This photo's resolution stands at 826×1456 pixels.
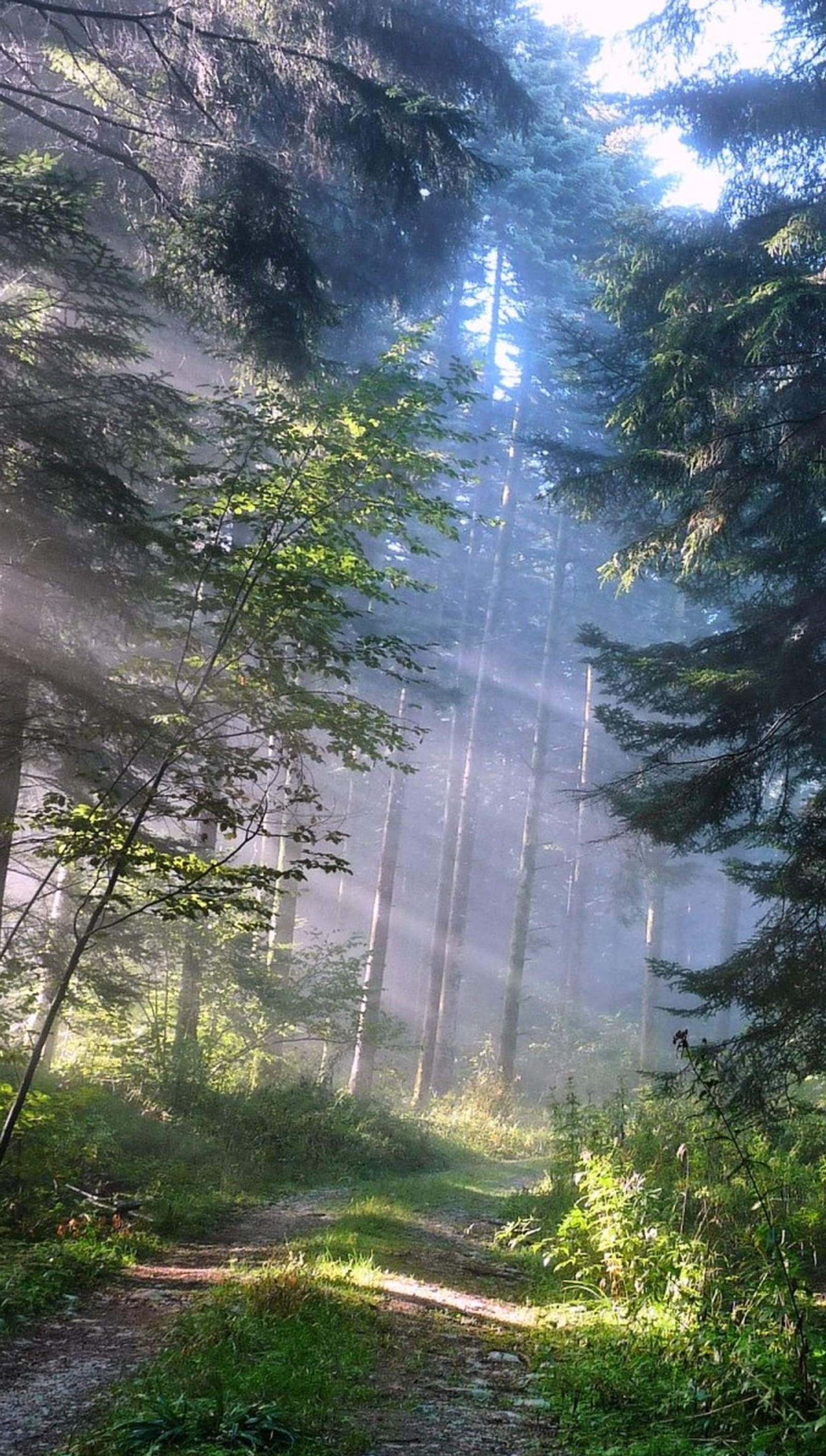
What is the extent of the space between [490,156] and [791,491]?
19.1 metres

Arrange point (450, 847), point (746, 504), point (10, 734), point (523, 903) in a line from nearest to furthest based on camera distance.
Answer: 1. point (10, 734)
2. point (746, 504)
3. point (523, 903)
4. point (450, 847)

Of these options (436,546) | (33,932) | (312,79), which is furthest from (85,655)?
(436,546)

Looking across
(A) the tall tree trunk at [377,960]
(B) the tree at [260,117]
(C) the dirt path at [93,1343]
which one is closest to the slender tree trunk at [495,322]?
(A) the tall tree trunk at [377,960]

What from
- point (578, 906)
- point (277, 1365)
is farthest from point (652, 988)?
point (277, 1365)

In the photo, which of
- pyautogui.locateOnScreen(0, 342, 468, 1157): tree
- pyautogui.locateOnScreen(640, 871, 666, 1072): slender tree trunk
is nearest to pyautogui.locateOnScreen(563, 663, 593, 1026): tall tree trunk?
pyautogui.locateOnScreen(640, 871, 666, 1072): slender tree trunk

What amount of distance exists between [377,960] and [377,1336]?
14880 mm

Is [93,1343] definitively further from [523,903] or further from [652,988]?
[652,988]

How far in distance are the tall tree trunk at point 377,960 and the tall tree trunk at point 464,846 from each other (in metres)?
3.08

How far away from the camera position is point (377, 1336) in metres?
5.56

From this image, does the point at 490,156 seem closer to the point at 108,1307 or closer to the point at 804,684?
the point at 804,684

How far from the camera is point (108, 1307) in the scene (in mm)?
6254

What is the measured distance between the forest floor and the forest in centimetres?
Result: 4

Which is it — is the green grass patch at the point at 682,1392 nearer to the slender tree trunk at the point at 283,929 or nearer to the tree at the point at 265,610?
the tree at the point at 265,610

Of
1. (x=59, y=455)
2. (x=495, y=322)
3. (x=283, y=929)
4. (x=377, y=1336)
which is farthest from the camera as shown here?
(x=495, y=322)
